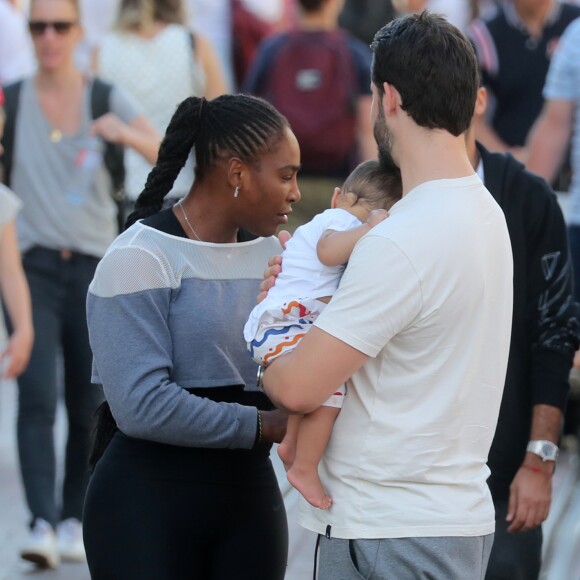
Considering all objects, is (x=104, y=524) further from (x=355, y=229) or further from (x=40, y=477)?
(x=40, y=477)

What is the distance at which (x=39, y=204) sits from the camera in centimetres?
533

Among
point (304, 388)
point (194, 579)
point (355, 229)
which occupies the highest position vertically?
point (355, 229)

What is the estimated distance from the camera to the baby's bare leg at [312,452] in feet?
8.45

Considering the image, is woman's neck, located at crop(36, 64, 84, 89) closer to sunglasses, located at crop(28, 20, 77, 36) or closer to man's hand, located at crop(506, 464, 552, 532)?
sunglasses, located at crop(28, 20, 77, 36)

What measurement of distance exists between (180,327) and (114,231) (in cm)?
256

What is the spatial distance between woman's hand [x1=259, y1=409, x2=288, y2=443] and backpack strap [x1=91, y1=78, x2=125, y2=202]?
252 cm

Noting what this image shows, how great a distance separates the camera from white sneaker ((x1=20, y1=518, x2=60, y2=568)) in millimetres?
5016

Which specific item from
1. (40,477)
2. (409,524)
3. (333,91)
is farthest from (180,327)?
(333,91)

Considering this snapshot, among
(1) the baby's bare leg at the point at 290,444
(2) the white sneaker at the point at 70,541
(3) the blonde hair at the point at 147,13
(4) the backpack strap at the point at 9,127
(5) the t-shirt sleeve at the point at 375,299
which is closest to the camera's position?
(5) the t-shirt sleeve at the point at 375,299

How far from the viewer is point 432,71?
2.46m

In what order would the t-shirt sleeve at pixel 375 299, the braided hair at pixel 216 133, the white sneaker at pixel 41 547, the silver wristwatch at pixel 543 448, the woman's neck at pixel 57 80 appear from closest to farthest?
the t-shirt sleeve at pixel 375 299 < the braided hair at pixel 216 133 < the silver wristwatch at pixel 543 448 < the white sneaker at pixel 41 547 < the woman's neck at pixel 57 80

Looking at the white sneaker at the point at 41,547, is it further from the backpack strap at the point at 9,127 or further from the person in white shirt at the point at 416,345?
the person in white shirt at the point at 416,345

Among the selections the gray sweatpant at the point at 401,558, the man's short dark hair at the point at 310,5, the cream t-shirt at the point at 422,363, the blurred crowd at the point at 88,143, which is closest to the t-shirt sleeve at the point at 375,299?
the cream t-shirt at the point at 422,363

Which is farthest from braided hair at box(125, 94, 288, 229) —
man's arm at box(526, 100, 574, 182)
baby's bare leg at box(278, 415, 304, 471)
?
man's arm at box(526, 100, 574, 182)
